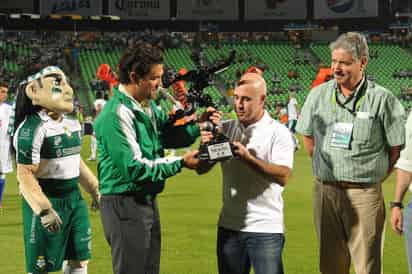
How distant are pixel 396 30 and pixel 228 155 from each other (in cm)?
4698

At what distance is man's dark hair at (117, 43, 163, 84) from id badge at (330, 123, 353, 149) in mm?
1388

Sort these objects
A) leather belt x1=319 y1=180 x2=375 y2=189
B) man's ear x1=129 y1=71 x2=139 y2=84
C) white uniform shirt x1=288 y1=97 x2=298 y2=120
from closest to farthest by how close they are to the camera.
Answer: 1. man's ear x1=129 y1=71 x2=139 y2=84
2. leather belt x1=319 y1=180 x2=375 y2=189
3. white uniform shirt x1=288 y1=97 x2=298 y2=120

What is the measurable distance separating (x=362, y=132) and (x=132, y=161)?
1652mm

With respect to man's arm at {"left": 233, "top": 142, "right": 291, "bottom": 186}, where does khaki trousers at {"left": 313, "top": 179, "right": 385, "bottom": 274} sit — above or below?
below

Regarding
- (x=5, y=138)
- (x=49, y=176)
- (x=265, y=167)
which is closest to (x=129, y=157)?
(x=265, y=167)

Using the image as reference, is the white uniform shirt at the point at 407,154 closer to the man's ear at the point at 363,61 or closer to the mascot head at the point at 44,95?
the man's ear at the point at 363,61

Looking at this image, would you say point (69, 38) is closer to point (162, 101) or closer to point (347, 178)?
point (162, 101)

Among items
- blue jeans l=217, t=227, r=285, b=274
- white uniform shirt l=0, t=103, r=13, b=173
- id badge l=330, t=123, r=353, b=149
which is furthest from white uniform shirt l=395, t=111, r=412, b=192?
white uniform shirt l=0, t=103, r=13, b=173

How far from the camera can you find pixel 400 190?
161 inches

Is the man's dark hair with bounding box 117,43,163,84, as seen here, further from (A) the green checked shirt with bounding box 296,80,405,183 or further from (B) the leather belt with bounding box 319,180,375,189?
(B) the leather belt with bounding box 319,180,375,189

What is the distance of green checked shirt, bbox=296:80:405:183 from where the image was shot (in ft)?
14.8

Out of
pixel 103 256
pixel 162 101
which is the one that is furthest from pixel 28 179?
pixel 162 101

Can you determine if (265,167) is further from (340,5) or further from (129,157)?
(340,5)

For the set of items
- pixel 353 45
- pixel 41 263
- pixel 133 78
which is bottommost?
pixel 41 263
